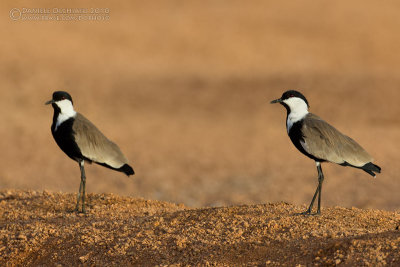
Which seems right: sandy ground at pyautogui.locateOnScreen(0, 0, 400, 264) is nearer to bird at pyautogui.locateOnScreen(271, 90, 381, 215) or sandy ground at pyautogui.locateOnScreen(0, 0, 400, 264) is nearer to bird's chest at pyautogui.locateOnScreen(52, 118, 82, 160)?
bird at pyautogui.locateOnScreen(271, 90, 381, 215)

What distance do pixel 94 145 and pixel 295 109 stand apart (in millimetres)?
2662

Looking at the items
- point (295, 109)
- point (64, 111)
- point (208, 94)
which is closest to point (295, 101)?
point (295, 109)

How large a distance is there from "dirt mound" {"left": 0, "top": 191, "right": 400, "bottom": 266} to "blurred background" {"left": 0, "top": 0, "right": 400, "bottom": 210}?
18.5 feet

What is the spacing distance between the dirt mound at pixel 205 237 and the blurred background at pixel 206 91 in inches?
222

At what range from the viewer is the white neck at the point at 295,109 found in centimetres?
793

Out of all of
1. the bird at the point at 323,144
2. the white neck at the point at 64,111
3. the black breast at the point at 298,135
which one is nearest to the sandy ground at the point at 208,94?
the bird at the point at 323,144

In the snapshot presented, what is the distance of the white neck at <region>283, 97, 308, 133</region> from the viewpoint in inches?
312

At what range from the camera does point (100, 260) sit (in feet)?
21.9

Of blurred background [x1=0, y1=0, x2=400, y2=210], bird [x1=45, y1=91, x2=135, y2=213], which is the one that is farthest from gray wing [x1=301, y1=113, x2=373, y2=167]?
blurred background [x1=0, y1=0, x2=400, y2=210]

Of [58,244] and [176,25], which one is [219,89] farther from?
[58,244]

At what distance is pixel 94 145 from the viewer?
8.84 metres

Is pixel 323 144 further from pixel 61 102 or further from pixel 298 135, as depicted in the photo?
pixel 61 102

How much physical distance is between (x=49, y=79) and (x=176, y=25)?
8.15m

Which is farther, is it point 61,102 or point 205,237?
point 61,102
